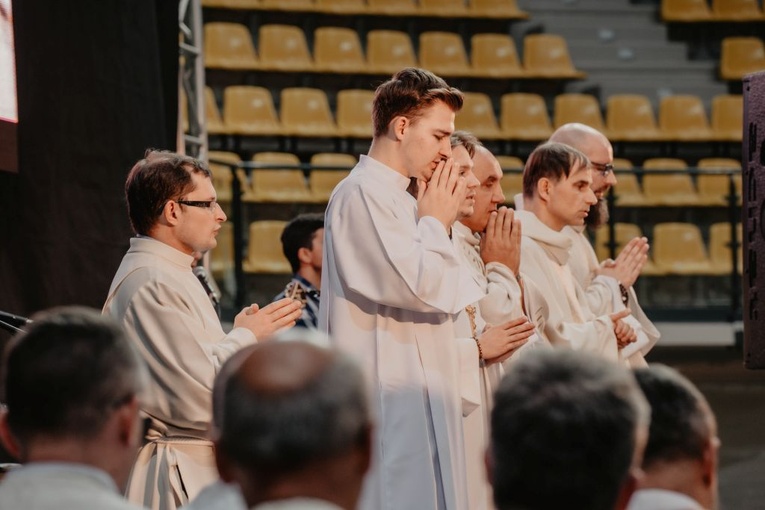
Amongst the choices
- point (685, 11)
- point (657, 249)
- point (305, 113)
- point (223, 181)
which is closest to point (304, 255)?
point (223, 181)

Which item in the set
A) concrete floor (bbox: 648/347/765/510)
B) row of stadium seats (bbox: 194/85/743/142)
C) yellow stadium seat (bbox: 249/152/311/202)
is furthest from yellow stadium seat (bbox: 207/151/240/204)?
concrete floor (bbox: 648/347/765/510)

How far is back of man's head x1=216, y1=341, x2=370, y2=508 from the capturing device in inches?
50.3

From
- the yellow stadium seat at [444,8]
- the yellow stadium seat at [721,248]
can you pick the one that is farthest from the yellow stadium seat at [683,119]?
the yellow stadium seat at [444,8]

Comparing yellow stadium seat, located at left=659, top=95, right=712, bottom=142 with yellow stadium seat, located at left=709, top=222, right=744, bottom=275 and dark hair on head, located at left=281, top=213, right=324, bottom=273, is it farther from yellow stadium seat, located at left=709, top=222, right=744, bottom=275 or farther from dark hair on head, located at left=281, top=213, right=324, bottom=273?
dark hair on head, located at left=281, top=213, right=324, bottom=273

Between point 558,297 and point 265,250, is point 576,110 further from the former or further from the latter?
point 558,297

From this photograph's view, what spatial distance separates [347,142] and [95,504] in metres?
7.93

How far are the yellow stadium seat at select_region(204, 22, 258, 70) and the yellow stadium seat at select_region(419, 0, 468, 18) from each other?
5.25 ft

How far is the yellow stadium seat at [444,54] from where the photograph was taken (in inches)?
382

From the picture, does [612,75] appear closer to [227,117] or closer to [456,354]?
[227,117]

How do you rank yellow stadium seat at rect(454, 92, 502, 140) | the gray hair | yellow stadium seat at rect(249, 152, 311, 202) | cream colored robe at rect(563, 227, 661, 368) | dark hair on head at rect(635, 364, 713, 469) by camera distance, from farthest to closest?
yellow stadium seat at rect(454, 92, 502, 140) < yellow stadium seat at rect(249, 152, 311, 202) < cream colored robe at rect(563, 227, 661, 368) < dark hair on head at rect(635, 364, 713, 469) < the gray hair

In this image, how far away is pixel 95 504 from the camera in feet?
4.71

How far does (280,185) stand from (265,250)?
0.46m

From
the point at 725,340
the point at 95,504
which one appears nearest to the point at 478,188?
the point at 95,504

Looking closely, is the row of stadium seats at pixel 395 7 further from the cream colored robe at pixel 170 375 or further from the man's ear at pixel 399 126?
the cream colored robe at pixel 170 375
